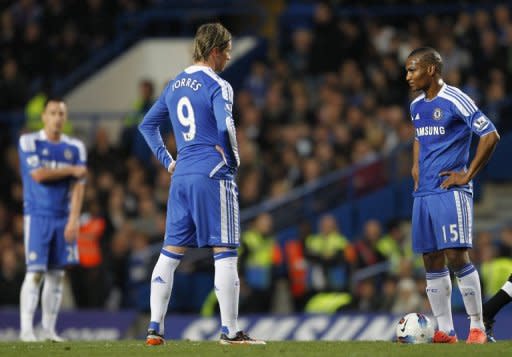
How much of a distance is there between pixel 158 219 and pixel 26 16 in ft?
24.9

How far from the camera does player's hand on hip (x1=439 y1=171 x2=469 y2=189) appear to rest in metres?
10.6

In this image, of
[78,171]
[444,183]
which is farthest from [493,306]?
[78,171]

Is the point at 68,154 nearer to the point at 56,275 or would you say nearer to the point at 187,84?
the point at 56,275

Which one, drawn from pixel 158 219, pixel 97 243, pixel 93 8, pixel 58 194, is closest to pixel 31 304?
pixel 58 194

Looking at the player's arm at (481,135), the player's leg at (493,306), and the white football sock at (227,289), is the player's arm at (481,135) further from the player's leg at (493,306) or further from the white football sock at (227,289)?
the white football sock at (227,289)

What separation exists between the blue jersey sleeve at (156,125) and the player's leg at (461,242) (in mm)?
2234

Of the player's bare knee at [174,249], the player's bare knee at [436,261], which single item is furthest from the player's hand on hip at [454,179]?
the player's bare knee at [174,249]

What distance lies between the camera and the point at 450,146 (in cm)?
1069

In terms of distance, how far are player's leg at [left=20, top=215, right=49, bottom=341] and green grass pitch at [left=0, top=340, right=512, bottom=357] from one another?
252 centimetres

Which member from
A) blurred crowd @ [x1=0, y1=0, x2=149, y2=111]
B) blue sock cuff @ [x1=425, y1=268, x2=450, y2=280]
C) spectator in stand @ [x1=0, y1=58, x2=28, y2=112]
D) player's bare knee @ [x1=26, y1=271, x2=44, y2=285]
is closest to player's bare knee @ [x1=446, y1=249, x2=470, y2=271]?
blue sock cuff @ [x1=425, y1=268, x2=450, y2=280]

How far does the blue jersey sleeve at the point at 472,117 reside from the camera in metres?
10.4

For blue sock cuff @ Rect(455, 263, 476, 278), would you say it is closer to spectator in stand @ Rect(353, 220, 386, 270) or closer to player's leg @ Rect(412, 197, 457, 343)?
player's leg @ Rect(412, 197, 457, 343)

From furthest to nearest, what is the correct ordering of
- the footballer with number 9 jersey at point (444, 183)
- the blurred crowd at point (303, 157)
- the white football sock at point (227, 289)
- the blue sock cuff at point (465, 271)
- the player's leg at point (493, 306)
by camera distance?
the blurred crowd at point (303, 157) < the player's leg at point (493, 306) < the blue sock cuff at point (465, 271) < the footballer with number 9 jersey at point (444, 183) < the white football sock at point (227, 289)

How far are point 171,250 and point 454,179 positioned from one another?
235cm
